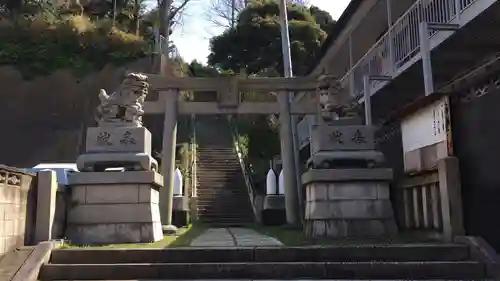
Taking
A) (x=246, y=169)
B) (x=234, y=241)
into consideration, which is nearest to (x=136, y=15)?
(x=246, y=169)

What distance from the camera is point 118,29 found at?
32938 millimetres

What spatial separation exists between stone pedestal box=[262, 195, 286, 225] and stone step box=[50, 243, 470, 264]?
9554 mm

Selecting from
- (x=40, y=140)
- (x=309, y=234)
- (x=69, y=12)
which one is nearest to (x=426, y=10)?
(x=309, y=234)

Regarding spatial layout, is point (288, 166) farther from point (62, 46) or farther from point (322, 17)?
point (322, 17)

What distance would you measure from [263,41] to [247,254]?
27317 mm

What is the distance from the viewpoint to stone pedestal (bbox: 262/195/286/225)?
17.1m

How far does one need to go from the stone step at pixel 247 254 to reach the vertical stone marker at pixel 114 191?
1.52m

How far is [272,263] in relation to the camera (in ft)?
23.7

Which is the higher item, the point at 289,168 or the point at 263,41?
the point at 263,41

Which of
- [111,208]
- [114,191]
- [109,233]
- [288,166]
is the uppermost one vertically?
[288,166]

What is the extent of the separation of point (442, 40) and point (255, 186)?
12.0 meters

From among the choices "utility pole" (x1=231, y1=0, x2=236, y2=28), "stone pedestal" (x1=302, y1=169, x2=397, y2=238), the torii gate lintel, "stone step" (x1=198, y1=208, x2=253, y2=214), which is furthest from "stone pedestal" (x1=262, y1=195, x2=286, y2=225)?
"utility pole" (x1=231, y1=0, x2=236, y2=28)

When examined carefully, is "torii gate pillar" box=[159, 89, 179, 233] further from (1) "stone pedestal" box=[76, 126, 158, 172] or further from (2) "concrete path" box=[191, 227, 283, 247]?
(1) "stone pedestal" box=[76, 126, 158, 172]

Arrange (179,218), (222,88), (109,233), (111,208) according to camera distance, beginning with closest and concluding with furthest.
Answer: (109,233), (111,208), (222,88), (179,218)
